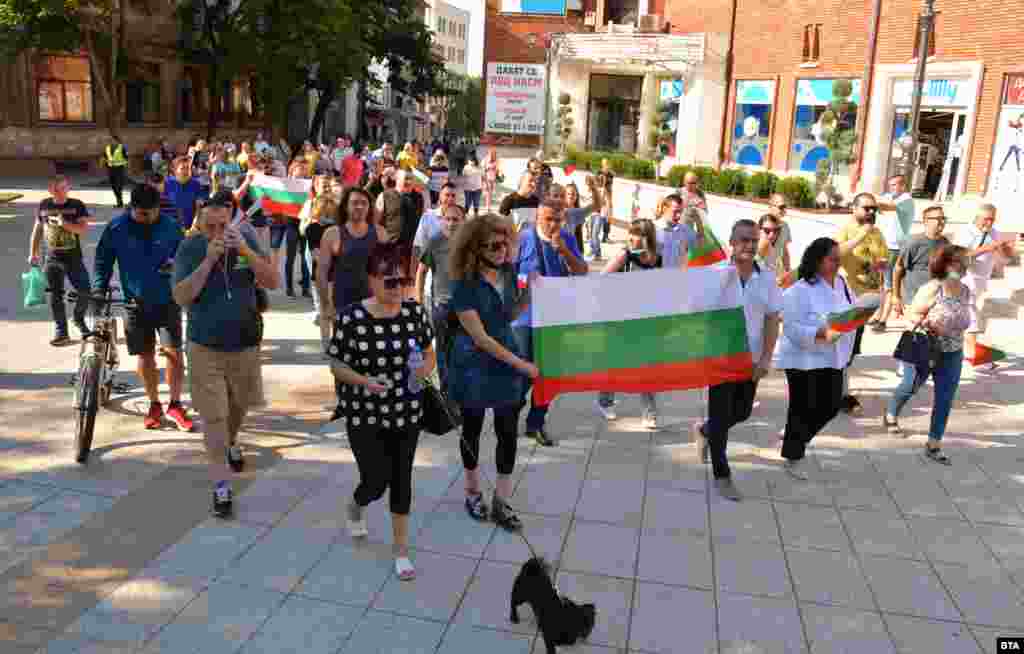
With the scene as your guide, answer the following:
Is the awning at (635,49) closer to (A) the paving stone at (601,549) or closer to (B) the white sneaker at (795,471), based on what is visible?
(B) the white sneaker at (795,471)

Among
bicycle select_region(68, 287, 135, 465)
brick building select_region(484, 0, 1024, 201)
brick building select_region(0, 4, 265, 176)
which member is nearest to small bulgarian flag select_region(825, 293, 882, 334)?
bicycle select_region(68, 287, 135, 465)

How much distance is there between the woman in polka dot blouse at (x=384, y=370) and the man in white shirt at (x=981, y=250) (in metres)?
7.26

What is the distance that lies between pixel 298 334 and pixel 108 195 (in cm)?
1835

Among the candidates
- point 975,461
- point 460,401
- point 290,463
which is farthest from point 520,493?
point 975,461

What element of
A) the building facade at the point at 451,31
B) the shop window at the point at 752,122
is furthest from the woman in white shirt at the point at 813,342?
the building facade at the point at 451,31

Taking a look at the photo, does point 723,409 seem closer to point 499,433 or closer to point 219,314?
point 499,433

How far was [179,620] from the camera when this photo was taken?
4371mm

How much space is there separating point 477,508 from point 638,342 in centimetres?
149

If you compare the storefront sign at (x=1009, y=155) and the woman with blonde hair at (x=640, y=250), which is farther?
the storefront sign at (x=1009, y=155)

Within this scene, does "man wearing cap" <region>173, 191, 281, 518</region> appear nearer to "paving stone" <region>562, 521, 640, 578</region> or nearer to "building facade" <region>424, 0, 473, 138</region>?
"paving stone" <region>562, 521, 640, 578</region>

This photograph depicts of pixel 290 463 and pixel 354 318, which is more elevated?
pixel 354 318

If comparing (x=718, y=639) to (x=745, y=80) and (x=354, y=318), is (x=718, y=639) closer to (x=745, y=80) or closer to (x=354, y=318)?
(x=354, y=318)

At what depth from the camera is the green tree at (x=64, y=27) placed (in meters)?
24.2

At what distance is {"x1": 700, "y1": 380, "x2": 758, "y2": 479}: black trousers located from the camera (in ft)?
19.5
